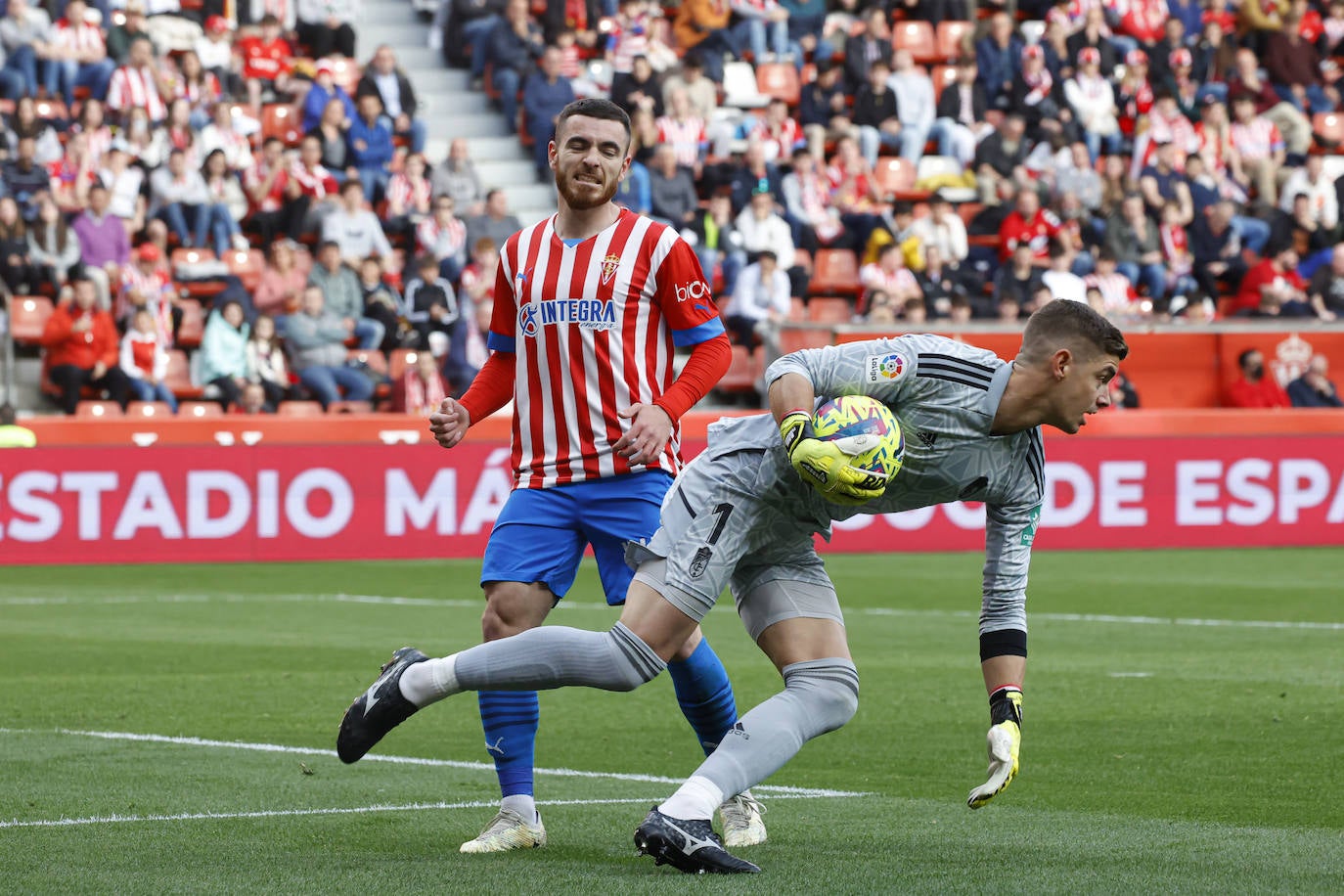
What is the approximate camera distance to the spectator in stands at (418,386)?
20.1 metres

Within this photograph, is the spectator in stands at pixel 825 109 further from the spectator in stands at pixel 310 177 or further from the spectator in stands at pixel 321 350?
the spectator in stands at pixel 321 350

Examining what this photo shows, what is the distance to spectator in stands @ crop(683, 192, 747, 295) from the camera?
72.3ft

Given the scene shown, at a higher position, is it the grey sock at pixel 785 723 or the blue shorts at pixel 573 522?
the blue shorts at pixel 573 522

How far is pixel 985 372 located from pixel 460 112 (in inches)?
811

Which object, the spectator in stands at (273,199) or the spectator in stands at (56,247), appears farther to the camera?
the spectator in stands at (273,199)

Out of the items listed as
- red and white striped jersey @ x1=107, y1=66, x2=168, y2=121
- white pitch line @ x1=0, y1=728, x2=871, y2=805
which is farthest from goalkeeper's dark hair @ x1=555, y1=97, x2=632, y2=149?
red and white striped jersey @ x1=107, y1=66, x2=168, y2=121

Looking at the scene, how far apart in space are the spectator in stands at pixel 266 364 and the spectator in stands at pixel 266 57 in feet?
14.2

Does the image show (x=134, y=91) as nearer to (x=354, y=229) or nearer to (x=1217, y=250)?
(x=354, y=229)

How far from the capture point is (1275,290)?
2333cm

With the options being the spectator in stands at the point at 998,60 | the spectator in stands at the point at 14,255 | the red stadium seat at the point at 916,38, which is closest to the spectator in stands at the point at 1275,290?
the spectator in stands at the point at 998,60

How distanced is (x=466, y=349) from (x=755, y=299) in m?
3.15

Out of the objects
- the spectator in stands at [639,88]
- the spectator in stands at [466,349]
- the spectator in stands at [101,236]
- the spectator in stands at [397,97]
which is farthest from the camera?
the spectator in stands at [639,88]

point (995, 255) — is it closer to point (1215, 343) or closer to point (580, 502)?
point (1215, 343)

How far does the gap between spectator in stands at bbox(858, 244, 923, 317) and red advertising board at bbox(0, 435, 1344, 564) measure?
12.1ft
